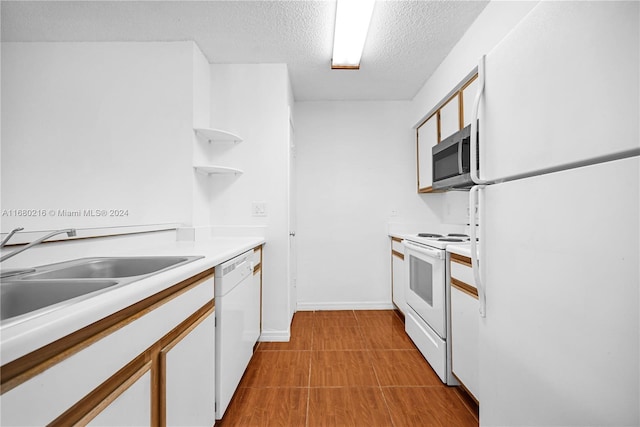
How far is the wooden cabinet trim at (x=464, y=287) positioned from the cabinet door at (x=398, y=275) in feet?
3.60

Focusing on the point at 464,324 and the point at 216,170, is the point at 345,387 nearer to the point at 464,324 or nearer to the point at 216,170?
the point at 464,324

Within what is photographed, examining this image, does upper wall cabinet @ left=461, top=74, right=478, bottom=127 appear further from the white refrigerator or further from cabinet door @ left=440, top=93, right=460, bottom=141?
the white refrigerator

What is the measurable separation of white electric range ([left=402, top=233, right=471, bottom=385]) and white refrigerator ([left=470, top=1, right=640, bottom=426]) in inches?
29.8

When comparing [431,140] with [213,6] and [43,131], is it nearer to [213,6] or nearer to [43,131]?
[213,6]

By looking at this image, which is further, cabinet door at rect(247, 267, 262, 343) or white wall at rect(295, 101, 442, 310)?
white wall at rect(295, 101, 442, 310)

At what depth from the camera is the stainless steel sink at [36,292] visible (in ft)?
3.01

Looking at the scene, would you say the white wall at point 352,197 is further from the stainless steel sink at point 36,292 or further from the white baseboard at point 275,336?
the stainless steel sink at point 36,292

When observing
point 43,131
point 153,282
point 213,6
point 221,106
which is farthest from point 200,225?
point 153,282

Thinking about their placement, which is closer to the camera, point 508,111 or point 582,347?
point 582,347

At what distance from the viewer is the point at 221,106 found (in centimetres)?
268

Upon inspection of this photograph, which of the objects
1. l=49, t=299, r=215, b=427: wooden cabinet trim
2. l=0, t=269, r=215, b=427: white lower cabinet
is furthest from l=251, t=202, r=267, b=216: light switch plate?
l=49, t=299, r=215, b=427: wooden cabinet trim

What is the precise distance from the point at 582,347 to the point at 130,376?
1125 millimetres

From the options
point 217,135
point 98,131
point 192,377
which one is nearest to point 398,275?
point 217,135

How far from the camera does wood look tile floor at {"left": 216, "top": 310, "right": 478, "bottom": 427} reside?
1.58 m
